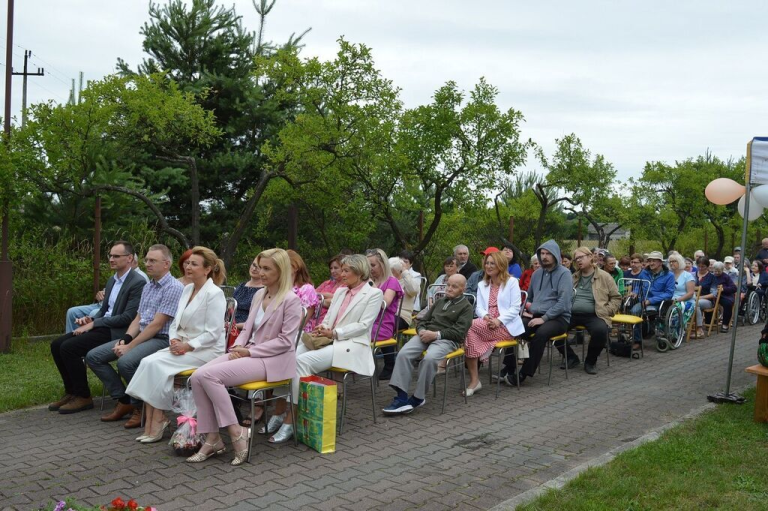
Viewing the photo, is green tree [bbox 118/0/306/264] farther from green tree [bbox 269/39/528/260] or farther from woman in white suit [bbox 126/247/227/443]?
woman in white suit [bbox 126/247/227/443]

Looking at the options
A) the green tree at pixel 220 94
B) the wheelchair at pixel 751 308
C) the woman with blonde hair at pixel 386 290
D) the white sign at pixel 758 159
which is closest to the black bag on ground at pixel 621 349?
the white sign at pixel 758 159

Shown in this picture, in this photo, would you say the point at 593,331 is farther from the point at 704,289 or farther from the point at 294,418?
the point at 704,289

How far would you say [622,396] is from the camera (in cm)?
763

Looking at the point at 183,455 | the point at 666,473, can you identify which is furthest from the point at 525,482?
the point at 183,455

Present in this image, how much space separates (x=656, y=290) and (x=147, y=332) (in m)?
8.15

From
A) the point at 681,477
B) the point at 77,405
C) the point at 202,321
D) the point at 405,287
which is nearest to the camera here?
the point at 681,477

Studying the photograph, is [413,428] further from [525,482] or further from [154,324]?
[154,324]

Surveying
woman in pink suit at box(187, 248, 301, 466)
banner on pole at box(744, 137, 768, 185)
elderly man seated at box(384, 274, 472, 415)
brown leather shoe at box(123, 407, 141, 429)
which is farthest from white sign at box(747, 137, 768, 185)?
brown leather shoe at box(123, 407, 141, 429)

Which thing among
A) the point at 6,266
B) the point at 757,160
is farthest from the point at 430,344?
the point at 6,266

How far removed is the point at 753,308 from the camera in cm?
1505

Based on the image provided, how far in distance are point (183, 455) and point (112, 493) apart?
2.84 ft

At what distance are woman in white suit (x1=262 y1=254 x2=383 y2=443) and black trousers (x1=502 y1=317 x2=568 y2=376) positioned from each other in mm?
2427

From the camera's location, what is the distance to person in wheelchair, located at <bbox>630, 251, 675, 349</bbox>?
11078 mm

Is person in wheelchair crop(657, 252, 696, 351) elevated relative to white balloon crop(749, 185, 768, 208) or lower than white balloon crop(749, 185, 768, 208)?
lower
